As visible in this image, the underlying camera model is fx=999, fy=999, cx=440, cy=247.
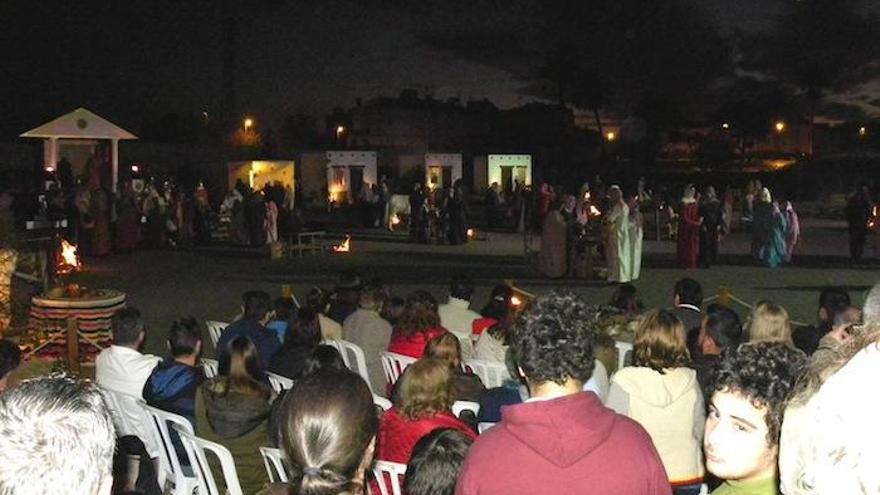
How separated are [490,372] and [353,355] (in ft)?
4.01

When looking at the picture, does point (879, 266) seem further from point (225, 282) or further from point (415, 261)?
point (225, 282)

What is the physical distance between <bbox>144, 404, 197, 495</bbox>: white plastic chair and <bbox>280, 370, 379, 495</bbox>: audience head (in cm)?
261

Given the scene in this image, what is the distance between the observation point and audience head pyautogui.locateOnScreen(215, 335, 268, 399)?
4789 mm

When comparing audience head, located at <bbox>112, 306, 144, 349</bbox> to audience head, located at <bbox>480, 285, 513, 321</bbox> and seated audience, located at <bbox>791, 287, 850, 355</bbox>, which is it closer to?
audience head, located at <bbox>480, 285, 513, 321</bbox>

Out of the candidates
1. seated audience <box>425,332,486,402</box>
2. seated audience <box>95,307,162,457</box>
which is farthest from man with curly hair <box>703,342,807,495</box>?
seated audience <box>95,307,162,457</box>

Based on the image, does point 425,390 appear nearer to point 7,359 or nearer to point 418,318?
point 7,359

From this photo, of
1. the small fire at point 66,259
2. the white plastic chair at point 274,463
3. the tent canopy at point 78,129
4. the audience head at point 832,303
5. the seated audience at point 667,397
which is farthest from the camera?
the tent canopy at point 78,129

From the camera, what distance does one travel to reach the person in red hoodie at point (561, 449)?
2.77 metres

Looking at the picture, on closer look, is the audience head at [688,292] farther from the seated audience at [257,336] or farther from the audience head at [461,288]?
the seated audience at [257,336]

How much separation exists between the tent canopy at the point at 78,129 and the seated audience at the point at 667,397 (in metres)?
19.9

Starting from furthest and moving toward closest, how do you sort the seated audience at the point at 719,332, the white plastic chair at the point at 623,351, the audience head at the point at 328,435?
the white plastic chair at the point at 623,351 → the seated audience at the point at 719,332 → the audience head at the point at 328,435

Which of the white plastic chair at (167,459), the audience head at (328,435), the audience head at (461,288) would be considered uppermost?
the audience head at (328,435)

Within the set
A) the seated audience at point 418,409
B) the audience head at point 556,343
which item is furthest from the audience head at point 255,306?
the audience head at point 556,343

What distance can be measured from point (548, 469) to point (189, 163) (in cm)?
3800
